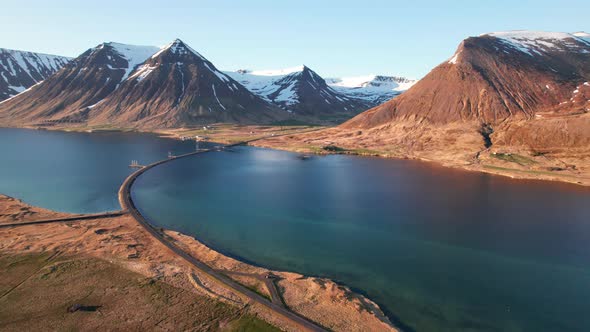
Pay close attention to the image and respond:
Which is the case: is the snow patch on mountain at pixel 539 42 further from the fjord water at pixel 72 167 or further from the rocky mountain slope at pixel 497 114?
the fjord water at pixel 72 167

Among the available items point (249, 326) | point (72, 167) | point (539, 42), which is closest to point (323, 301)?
point (249, 326)

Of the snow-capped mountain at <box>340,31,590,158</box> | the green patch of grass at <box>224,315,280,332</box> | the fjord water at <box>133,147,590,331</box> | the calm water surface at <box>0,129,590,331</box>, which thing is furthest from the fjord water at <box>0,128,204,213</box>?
the snow-capped mountain at <box>340,31,590,158</box>

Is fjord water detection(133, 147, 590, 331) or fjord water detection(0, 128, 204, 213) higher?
fjord water detection(0, 128, 204, 213)

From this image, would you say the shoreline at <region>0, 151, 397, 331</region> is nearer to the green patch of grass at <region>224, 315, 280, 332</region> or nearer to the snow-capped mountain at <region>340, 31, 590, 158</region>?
the green patch of grass at <region>224, 315, 280, 332</region>

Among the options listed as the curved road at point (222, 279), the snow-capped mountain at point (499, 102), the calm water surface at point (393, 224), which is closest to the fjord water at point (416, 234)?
the calm water surface at point (393, 224)

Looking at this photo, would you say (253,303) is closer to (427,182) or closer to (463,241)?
(463,241)

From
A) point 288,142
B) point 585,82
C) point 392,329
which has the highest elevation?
point 585,82

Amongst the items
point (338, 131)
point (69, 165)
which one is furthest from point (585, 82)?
point (69, 165)
